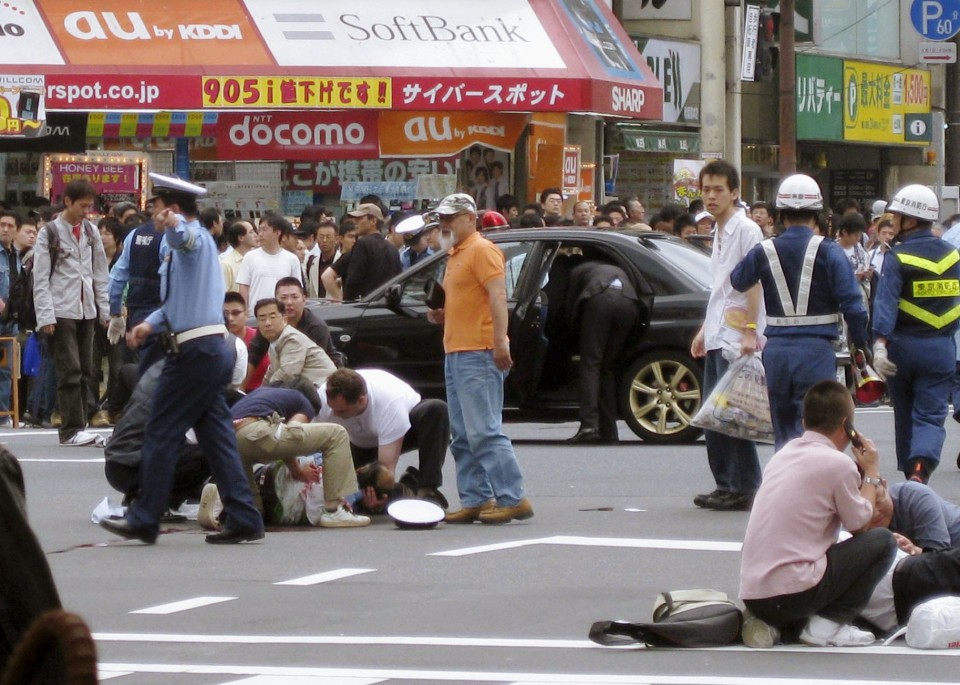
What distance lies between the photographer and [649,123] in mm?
33000

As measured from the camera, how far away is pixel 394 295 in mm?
15070

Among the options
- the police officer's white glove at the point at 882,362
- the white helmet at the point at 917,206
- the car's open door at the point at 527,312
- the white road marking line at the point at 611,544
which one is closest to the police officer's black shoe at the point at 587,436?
the car's open door at the point at 527,312

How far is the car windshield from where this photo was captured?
15.0 m

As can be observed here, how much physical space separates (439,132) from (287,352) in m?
15.5

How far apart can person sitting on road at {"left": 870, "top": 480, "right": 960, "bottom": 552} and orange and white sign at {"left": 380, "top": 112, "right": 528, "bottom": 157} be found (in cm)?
1915

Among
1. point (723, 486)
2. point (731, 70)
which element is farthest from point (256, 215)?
point (723, 486)

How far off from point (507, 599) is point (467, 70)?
19.0 meters

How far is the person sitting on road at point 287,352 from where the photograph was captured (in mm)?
11797

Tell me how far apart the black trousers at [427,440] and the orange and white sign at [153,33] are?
15.1 m

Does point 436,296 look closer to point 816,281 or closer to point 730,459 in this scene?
point 730,459

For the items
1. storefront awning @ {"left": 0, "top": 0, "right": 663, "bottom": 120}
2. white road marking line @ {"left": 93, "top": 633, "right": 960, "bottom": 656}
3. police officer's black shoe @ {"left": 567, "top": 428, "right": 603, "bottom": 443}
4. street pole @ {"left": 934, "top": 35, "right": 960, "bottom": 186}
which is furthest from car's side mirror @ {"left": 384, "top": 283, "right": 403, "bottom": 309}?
street pole @ {"left": 934, "top": 35, "right": 960, "bottom": 186}

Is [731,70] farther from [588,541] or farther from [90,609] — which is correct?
[90,609]

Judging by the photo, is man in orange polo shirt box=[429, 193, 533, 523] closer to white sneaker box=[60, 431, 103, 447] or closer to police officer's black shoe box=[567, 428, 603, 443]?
police officer's black shoe box=[567, 428, 603, 443]

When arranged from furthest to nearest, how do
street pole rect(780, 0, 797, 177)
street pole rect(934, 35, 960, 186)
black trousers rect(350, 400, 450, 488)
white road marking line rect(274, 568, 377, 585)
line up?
street pole rect(934, 35, 960, 186) → street pole rect(780, 0, 797, 177) → black trousers rect(350, 400, 450, 488) → white road marking line rect(274, 568, 377, 585)
